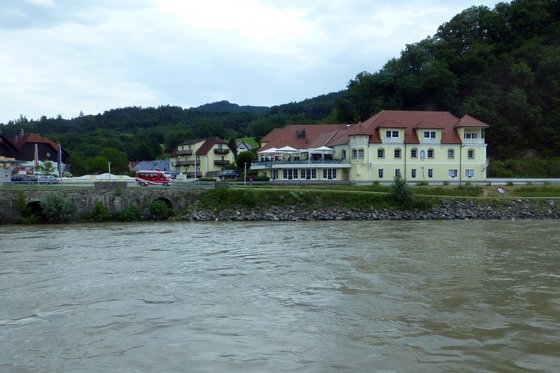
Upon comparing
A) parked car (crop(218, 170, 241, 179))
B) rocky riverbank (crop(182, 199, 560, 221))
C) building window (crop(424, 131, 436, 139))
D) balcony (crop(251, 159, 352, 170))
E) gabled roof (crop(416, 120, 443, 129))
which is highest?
gabled roof (crop(416, 120, 443, 129))

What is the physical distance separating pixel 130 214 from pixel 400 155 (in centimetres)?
3057

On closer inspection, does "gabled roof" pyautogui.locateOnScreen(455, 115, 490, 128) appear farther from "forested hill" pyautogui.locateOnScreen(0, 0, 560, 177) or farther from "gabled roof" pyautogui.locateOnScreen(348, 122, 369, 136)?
"gabled roof" pyautogui.locateOnScreen(348, 122, 369, 136)

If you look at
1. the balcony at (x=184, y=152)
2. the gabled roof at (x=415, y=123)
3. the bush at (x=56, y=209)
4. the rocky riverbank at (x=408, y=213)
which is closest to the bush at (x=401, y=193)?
the rocky riverbank at (x=408, y=213)

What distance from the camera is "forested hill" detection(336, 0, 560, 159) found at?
6981 centimetres

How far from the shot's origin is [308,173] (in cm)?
5622

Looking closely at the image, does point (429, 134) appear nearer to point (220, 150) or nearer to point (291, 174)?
point (291, 174)

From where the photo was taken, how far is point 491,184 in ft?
162

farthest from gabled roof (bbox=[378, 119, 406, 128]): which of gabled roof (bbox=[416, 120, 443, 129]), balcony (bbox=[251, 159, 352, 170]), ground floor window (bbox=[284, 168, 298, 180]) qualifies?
ground floor window (bbox=[284, 168, 298, 180])

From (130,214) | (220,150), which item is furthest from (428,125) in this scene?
(220,150)

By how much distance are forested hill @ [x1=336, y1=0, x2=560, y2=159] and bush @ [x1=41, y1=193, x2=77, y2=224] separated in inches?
1973

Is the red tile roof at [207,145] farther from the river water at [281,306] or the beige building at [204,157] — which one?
the river water at [281,306]

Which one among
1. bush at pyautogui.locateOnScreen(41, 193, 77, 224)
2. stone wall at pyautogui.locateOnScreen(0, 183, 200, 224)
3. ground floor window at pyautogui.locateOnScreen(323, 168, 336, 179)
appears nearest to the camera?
bush at pyautogui.locateOnScreen(41, 193, 77, 224)

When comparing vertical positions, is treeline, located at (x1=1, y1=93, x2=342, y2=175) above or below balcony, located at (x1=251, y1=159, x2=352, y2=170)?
above

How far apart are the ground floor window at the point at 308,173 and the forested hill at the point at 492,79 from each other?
23.7 m
